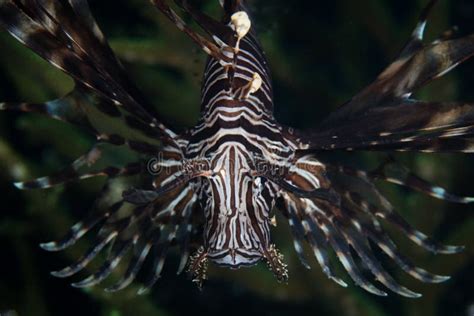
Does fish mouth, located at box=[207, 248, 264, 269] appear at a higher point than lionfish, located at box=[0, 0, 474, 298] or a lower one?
lower

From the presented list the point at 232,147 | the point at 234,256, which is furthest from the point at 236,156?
the point at 234,256

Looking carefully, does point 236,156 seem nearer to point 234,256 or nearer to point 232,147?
point 232,147

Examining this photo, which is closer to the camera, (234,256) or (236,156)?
(234,256)

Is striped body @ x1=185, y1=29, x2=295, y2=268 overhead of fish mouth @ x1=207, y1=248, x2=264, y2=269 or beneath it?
overhead

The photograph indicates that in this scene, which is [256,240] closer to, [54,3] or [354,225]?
[354,225]

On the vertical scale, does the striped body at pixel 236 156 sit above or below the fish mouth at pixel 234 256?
above

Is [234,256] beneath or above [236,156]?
beneath
